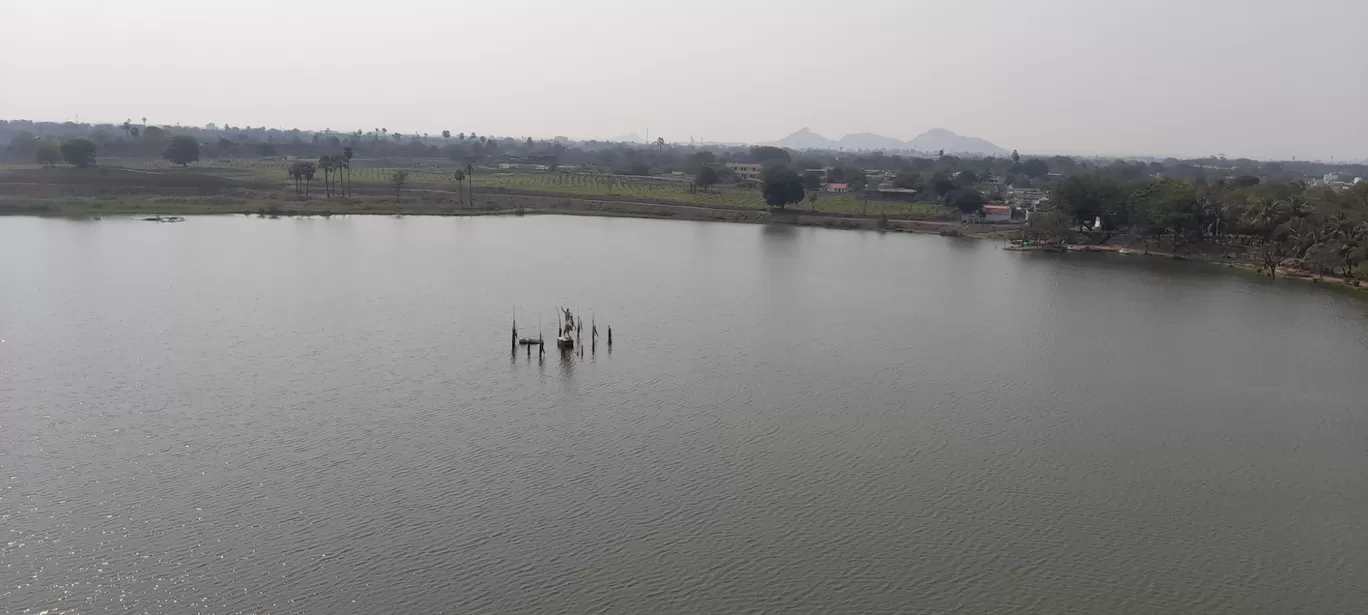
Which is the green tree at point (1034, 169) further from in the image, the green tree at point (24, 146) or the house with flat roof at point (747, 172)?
the green tree at point (24, 146)

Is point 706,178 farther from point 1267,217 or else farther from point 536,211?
point 1267,217

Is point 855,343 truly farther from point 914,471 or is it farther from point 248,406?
point 248,406

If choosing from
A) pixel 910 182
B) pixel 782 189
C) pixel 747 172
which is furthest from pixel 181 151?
pixel 910 182

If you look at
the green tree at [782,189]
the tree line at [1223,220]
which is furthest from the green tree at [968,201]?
the green tree at [782,189]

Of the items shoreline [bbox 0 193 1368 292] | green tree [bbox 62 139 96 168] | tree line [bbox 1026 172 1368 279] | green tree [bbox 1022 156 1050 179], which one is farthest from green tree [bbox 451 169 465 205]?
green tree [bbox 1022 156 1050 179]

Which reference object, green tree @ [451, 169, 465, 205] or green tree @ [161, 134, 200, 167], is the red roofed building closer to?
green tree @ [451, 169, 465, 205]
